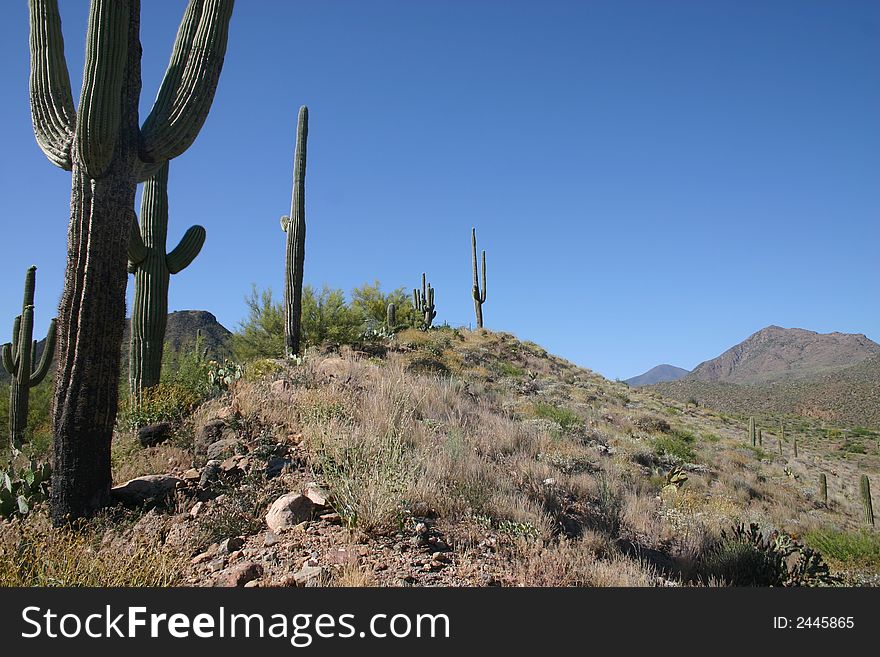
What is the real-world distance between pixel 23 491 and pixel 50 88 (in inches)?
190

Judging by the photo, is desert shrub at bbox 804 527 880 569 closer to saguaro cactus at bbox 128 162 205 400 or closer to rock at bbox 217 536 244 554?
rock at bbox 217 536 244 554

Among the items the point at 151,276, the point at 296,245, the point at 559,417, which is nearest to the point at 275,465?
the point at 151,276

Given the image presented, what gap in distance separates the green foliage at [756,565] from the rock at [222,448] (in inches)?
213

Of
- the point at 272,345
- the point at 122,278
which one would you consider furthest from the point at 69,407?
the point at 272,345

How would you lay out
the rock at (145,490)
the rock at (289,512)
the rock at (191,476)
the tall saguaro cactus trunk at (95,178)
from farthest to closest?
1. the rock at (191,476)
2. the rock at (145,490)
3. the tall saguaro cactus trunk at (95,178)
4. the rock at (289,512)

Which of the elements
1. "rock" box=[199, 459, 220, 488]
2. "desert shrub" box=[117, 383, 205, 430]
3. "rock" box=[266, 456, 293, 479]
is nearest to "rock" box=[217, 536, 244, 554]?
"rock" box=[266, 456, 293, 479]

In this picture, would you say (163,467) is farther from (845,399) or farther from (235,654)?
(845,399)

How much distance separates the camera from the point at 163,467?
23.5ft

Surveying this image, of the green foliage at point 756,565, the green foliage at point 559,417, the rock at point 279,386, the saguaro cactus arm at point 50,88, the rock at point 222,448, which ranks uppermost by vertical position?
the saguaro cactus arm at point 50,88

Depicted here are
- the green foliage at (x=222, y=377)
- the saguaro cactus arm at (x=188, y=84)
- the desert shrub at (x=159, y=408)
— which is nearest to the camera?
the saguaro cactus arm at (x=188, y=84)

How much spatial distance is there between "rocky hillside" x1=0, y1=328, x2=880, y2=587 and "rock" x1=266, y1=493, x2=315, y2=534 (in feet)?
0.05

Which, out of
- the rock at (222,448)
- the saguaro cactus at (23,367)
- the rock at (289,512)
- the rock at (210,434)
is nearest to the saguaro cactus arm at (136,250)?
the rock at (210,434)

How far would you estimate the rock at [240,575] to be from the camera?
4.19 metres

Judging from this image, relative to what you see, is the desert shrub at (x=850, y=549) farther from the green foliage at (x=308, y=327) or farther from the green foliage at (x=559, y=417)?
the green foliage at (x=308, y=327)
